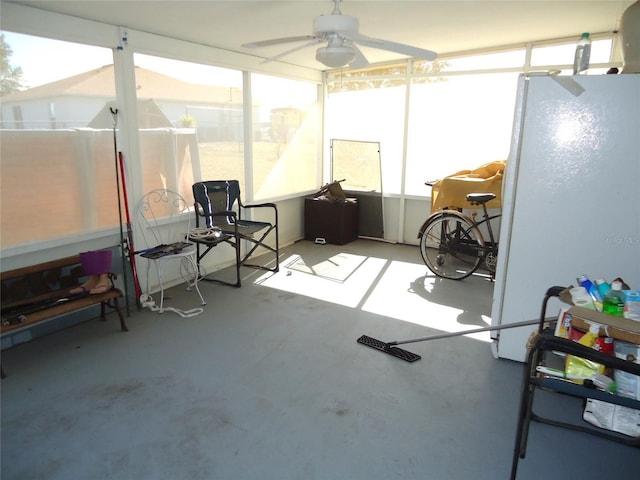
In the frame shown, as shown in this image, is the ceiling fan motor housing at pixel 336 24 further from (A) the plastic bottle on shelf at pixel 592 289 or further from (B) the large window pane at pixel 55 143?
(B) the large window pane at pixel 55 143

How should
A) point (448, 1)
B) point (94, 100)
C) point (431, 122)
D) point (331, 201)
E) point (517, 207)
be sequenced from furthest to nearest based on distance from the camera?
point (331, 201), point (431, 122), point (94, 100), point (448, 1), point (517, 207)

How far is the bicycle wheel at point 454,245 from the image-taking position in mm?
4398

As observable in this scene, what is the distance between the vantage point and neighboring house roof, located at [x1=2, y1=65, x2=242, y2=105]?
305 centimetres

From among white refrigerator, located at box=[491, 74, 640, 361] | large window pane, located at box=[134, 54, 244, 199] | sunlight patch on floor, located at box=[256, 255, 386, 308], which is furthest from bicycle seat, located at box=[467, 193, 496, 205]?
large window pane, located at box=[134, 54, 244, 199]

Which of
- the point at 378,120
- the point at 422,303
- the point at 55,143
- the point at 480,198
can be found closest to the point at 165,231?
the point at 55,143

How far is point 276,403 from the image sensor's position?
7.79 feet

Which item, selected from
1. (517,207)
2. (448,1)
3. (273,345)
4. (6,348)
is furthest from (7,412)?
(448,1)

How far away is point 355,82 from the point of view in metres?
5.85

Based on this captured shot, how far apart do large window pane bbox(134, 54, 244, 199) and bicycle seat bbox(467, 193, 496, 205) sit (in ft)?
8.57

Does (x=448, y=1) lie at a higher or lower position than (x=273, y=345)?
higher

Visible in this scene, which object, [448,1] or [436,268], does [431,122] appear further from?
[448,1]

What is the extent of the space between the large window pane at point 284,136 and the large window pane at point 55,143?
75.5 inches

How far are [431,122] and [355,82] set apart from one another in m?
1.29

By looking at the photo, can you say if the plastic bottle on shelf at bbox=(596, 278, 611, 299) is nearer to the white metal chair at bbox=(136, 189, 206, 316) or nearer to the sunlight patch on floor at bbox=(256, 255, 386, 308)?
the sunlight patch on floor at bbox=(256, 255, 386, 308)
